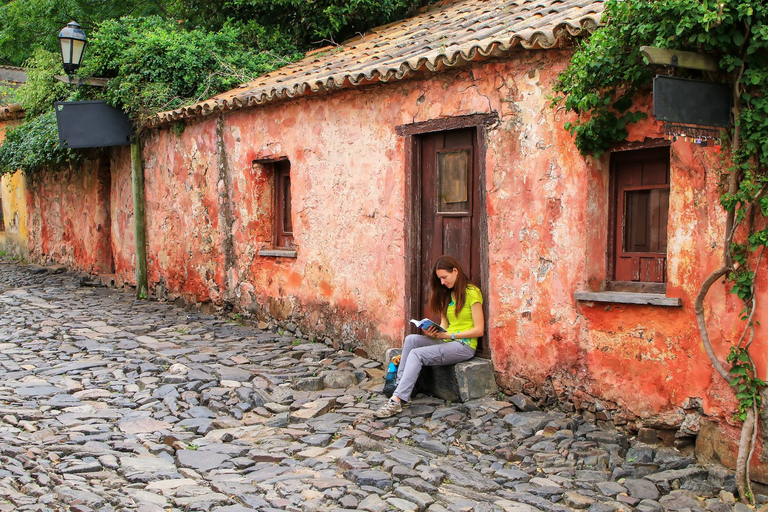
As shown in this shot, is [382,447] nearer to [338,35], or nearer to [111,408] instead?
[111,408]

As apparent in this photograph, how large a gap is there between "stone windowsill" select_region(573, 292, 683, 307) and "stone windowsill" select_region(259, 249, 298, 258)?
435cm

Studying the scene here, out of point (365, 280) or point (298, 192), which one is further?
point (298, 192)

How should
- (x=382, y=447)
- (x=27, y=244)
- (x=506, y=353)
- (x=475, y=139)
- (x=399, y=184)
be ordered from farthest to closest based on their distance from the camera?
(x=27, y=244) < (x=399, y=184) < (x=475, y=139) < (x=506, y=353) < (x=382, y=447)

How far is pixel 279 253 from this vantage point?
9.33 metres

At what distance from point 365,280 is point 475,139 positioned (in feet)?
6.84

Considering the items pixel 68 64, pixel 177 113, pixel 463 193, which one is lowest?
pixel 463 193

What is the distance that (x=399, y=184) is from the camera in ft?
24.3

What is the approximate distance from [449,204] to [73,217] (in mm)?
10419

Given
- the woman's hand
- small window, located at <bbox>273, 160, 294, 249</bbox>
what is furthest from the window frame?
the woman's hand

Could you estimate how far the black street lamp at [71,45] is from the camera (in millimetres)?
10844

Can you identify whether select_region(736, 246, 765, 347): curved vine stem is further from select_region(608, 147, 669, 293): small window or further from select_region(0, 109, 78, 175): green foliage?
select_region(0, 109, 78, 175): green foliage

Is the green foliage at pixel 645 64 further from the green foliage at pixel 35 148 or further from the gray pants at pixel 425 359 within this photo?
the green foliage at pixel 35 148

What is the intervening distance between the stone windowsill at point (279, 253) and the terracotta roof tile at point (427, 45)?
185 centimetres

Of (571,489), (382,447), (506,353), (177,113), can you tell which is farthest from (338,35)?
(571,489)
